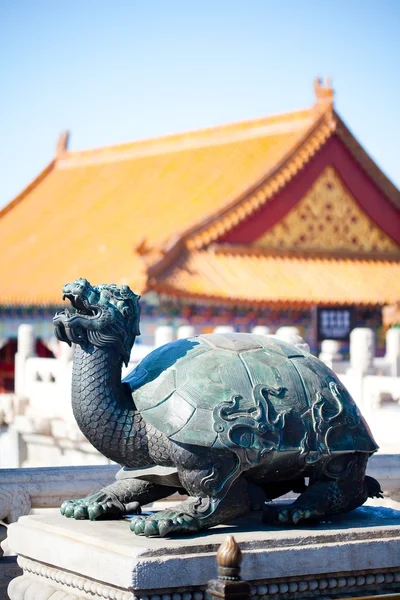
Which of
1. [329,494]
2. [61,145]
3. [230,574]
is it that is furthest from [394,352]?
[61,145]

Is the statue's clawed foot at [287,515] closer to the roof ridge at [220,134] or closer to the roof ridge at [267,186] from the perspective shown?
the roof ridge at [267,186]

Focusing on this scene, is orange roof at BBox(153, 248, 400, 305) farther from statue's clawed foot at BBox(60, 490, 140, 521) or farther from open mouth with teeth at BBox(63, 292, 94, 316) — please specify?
open mouth with teeth at BBox(63, 292, 94, 316)

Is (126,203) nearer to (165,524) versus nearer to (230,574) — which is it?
(165,524)

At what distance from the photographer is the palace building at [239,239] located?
63.1ft

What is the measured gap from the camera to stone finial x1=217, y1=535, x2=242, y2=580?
4250mm

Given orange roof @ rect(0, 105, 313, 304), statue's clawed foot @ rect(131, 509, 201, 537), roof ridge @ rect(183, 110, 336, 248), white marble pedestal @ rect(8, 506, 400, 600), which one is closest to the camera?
white marble pedestal @ rect(8, 506, 400, 600)

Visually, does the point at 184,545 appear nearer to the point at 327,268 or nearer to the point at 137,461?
the point at 137,461

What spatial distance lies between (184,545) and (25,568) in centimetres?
94

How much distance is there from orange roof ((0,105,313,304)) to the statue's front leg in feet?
41.2

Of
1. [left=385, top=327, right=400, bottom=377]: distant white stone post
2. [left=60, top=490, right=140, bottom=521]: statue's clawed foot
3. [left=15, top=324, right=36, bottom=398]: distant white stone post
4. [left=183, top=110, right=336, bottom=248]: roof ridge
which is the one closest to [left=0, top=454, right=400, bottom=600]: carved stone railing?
[left=60, top=490, right=140, bottom=521]: statue's clawed foot

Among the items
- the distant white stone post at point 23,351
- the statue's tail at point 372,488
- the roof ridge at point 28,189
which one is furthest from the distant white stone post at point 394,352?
the roof ridge at point 28,189

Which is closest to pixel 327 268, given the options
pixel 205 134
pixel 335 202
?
pixel 335 202

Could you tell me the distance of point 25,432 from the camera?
13195mm

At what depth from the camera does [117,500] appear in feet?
17.5
